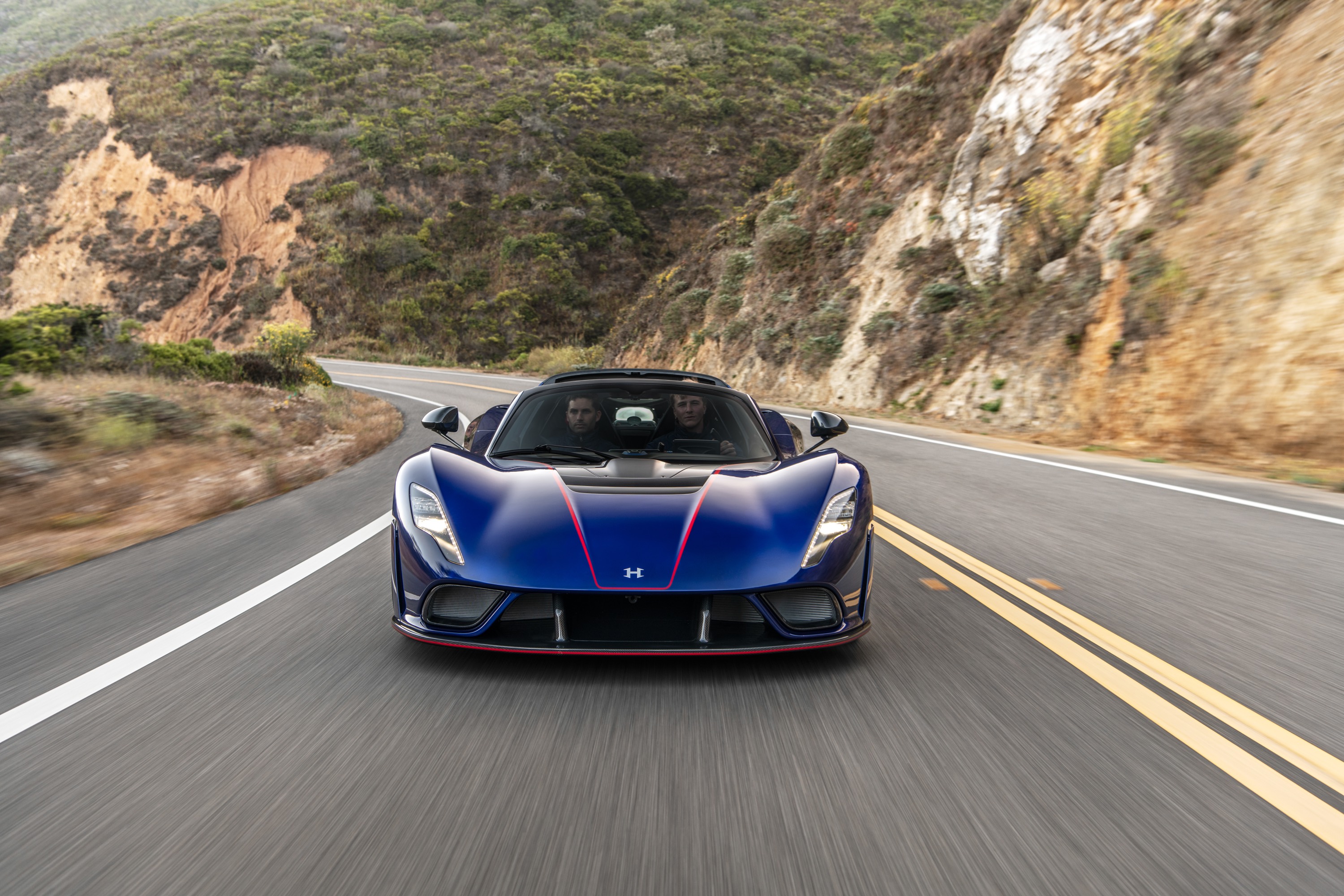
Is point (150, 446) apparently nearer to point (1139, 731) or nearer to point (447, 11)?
point (1139, 731)

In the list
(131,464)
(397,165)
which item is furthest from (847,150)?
(397,165)

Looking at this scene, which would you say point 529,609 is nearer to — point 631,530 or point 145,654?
point 631,530

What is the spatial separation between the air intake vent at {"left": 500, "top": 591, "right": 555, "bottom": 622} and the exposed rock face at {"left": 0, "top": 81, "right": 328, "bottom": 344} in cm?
4275

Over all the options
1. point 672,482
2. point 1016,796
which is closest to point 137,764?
point 672,482

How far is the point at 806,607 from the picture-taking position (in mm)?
2943

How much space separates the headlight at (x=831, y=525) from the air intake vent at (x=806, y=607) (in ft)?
0.36

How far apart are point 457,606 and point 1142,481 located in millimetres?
7142

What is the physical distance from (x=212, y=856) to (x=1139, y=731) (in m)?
2.55

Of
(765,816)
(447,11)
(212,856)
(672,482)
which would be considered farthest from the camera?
(447,11)

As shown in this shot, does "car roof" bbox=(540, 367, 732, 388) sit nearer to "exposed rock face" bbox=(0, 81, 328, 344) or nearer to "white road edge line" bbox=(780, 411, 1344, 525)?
"white road edge line" bbox=(780, 411, 1344, 525)

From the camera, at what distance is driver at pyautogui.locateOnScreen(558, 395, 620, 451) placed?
14.2 ft

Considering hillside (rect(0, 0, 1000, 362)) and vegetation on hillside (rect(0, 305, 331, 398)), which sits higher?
hillside (rect(0, 0, 1000, 362))

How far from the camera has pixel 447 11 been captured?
55.7 meters

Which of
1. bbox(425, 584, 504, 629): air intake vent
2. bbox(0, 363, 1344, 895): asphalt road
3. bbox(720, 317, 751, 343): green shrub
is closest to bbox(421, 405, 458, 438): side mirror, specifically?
bbox(0, 363, 1344, 895): asphalt road
